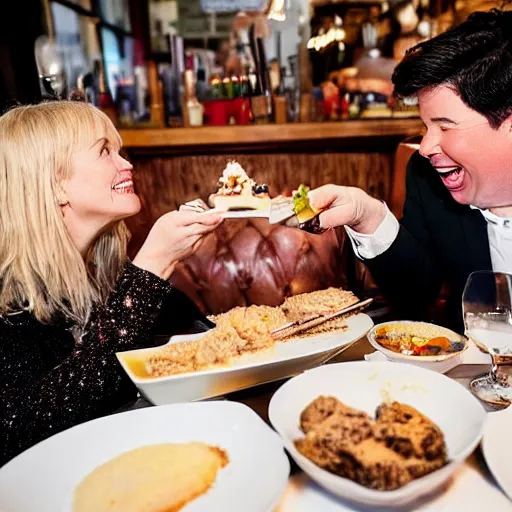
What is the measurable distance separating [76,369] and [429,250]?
1.38m

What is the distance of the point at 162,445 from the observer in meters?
0.91

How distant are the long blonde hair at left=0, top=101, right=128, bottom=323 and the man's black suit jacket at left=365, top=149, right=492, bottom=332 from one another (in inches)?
39.0

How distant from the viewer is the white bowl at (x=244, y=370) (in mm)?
1021

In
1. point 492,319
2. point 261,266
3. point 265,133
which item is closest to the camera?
point 492,319

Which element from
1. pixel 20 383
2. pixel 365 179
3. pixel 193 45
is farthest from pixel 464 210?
pixel 193 45

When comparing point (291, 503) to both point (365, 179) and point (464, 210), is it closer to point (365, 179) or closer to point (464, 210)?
point (464, 210)

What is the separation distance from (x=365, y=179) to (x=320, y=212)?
227 cm

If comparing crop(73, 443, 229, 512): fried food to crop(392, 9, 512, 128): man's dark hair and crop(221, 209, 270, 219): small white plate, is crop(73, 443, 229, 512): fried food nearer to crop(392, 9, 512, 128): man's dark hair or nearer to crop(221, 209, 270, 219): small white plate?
crop(221, 209, 270, 219): small white plate

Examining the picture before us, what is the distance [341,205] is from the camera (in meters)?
1.61

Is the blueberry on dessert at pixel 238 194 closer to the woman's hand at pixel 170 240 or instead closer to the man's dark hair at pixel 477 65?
the woman's hand at pixel 170 240

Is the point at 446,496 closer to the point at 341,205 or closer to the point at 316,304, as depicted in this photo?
the point at 316,304

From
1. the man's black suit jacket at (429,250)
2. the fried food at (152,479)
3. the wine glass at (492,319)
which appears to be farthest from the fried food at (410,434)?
the man's black suit jacket at (429,250)

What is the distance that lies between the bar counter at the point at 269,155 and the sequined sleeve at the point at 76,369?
7.04 ft

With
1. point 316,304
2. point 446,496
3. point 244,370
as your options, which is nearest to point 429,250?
point 316,304
